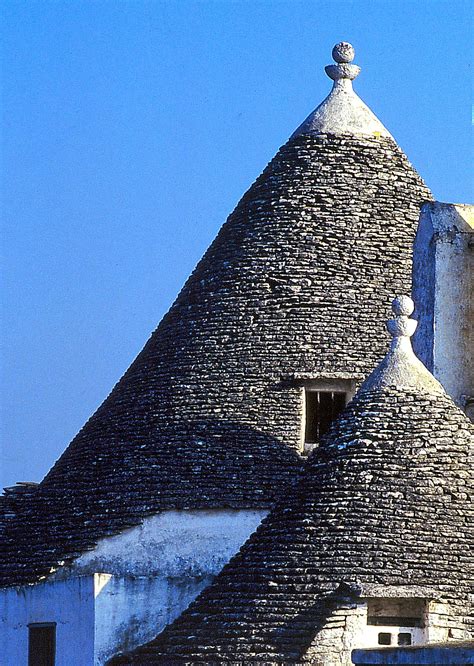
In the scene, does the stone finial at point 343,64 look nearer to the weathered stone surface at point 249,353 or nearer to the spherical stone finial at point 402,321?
the weathered stone surface at point 249,353

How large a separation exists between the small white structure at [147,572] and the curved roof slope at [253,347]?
0.21m

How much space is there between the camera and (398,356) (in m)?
34.3

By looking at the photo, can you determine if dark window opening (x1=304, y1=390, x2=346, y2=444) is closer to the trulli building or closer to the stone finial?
the trulli building

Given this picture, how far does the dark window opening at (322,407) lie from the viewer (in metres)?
37.6

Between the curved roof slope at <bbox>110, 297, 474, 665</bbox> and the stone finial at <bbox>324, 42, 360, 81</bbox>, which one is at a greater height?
the stone finial at <bbox>324, 42, 360, 81</bbox>

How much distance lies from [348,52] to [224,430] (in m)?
6.37

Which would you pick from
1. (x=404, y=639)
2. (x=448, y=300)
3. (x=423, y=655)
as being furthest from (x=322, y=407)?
(x=423, y=655)

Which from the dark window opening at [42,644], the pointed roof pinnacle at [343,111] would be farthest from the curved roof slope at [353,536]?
the pointed roof pinnacle at [343,111]

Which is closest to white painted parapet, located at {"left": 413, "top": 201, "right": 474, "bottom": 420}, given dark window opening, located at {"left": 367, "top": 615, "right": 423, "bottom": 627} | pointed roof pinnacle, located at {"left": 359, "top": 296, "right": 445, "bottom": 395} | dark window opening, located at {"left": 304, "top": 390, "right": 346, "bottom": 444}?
dark window opening, located at {"left": 304, "top": 390, "right": 346, "bottom": 444}

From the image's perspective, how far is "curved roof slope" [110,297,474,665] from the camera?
31672 millimetres

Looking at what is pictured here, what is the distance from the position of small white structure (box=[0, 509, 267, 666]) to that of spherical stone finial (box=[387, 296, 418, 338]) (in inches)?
124

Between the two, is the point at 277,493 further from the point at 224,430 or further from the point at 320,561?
the point at 320,561

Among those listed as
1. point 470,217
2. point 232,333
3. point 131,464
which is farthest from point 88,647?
point 470,217

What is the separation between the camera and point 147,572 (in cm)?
3619
